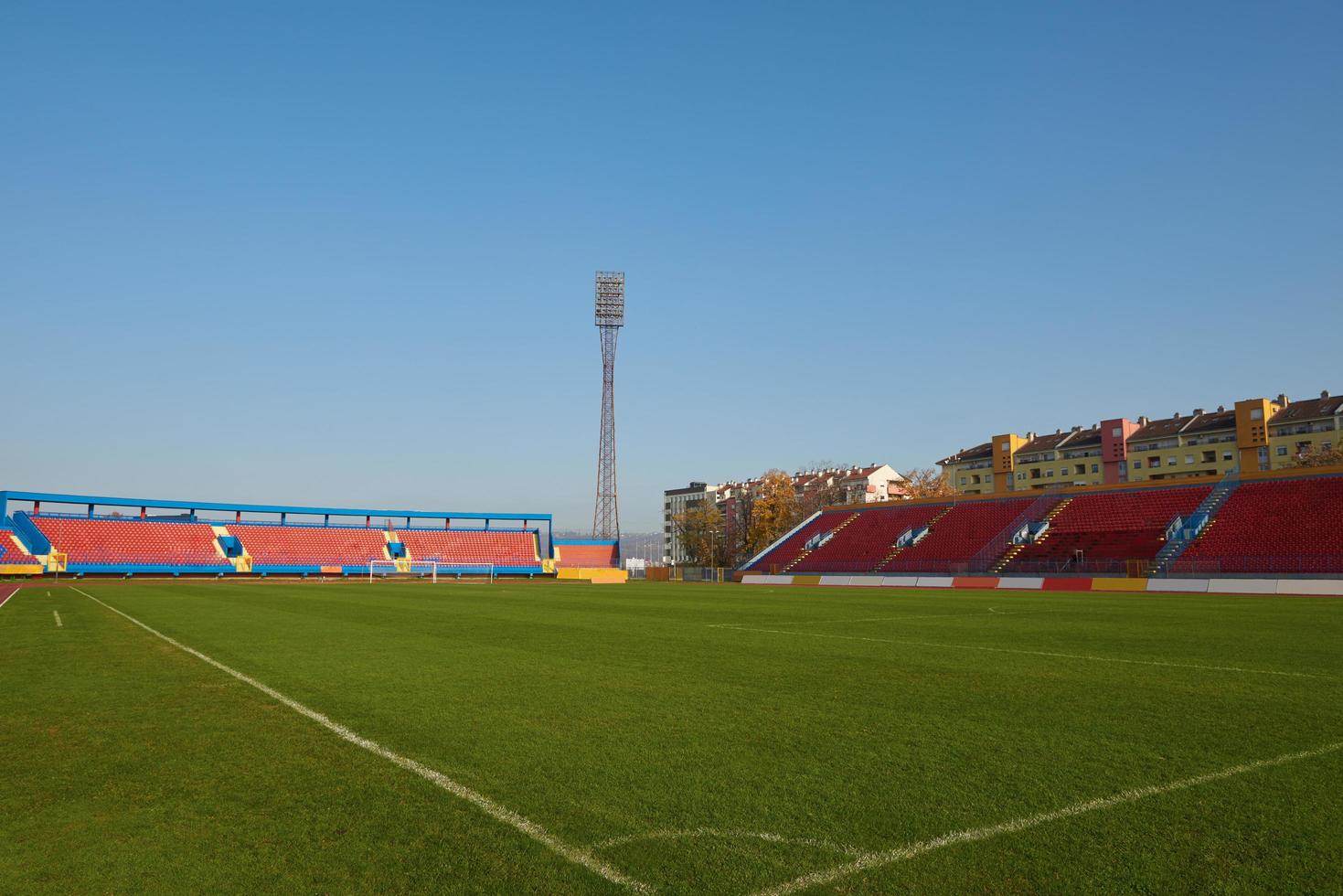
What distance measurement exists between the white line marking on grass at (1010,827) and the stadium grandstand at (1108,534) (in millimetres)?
38112

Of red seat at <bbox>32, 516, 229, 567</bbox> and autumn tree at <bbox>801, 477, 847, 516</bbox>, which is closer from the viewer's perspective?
red seat at <bbox>32, 516, 229, 567</bbox>

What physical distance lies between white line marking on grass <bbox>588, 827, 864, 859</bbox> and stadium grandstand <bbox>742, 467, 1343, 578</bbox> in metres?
41.0

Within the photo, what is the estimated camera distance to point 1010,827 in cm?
447

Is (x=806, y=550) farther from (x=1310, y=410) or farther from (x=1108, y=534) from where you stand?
(x=1310, y=410)

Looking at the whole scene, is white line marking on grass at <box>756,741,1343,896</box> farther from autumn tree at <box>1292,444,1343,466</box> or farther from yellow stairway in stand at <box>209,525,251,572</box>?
autumn tree at <box>1292,444,1343,466</box>

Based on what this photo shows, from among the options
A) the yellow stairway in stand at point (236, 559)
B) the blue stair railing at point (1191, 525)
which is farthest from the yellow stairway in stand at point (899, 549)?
the yellow stairway in stand at point (236, 559)

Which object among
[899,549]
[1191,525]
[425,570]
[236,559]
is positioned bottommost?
[425,570]

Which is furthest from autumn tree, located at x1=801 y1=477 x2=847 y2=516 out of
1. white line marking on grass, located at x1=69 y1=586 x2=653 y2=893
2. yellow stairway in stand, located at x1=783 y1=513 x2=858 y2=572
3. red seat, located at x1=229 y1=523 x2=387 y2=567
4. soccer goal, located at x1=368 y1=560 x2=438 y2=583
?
white line marking on grass, located at x1=69 y1=586 x2=653 y2=893

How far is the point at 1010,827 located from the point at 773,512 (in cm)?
8772

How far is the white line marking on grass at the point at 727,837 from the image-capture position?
4.19 meters

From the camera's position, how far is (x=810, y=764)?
18.9 ft

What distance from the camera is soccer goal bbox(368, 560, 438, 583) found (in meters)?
68.7

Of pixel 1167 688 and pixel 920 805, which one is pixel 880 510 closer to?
pixel 1167 688

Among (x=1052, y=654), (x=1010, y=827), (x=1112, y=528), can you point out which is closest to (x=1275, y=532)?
(x=1112, y=528)
